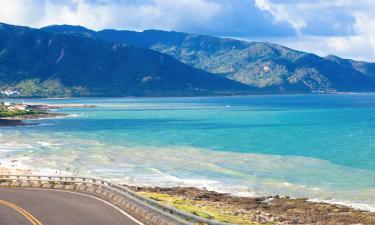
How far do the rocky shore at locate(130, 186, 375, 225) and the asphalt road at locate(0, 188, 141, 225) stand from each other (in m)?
5.59

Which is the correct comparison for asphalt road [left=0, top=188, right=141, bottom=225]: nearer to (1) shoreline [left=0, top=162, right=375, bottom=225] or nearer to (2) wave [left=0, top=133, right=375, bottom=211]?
(1) shoreline [left=0, top=162, right=375, bottom=225]

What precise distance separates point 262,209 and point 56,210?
16.3 metres

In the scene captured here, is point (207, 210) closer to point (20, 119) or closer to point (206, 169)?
point (206, 169)

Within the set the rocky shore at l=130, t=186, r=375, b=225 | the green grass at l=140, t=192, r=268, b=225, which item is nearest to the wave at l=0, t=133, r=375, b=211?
the rocky shore at l=130, t=186, r=375, b=225

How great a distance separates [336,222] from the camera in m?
37.0

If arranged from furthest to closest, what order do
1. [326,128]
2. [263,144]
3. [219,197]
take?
[326,128], [263,144], [219,197]

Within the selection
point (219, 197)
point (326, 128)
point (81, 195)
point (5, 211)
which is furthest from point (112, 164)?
point (326, 128)

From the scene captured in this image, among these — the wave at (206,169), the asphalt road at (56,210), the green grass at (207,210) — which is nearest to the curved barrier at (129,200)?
the asphalt road at (56,210)

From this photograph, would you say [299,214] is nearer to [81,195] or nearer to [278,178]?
[81,195]

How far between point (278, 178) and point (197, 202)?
2017 cm

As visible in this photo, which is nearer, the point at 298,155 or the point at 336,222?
the point at 336,222

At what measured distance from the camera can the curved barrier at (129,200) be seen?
25.5 m

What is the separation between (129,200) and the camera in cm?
3170

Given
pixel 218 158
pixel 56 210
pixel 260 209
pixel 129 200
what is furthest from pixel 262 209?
pixel 218 158
